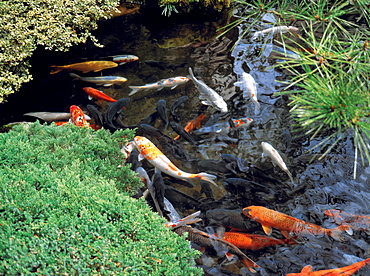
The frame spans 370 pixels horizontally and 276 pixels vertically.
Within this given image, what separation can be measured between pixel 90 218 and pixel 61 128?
1617mm

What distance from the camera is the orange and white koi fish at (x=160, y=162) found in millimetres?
4445

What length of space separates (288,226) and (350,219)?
2.67ft

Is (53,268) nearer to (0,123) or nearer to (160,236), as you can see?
(160,236)

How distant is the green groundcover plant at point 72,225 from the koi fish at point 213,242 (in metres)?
0.87

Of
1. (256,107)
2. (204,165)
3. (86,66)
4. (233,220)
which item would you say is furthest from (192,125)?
(86,66)

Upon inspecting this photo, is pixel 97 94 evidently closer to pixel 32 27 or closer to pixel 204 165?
pixel 32 27

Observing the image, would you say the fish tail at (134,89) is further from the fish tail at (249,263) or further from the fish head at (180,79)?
the fish tail at (249,263)

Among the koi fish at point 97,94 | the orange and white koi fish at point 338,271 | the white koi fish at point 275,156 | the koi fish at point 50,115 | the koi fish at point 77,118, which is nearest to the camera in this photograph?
the orange and white koi fish at point 338,271

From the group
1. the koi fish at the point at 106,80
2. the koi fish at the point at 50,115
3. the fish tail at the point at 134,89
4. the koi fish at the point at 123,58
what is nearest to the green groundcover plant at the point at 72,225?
the koi fish at the point at 50,115

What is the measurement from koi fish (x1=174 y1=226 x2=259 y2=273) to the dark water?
103mm

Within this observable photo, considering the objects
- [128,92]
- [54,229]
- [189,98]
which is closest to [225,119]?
[189,98]

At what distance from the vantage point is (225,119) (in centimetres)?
561

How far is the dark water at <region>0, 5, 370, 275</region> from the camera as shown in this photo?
3783 mm

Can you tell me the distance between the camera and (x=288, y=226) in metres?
3.83
